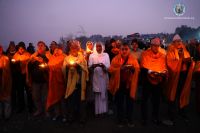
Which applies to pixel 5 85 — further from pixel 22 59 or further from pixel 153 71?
pixel 153 71

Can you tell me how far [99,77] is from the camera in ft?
25.2

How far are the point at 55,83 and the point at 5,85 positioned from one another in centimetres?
145

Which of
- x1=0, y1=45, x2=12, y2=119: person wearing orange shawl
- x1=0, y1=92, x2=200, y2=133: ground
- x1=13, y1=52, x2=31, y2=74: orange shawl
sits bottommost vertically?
x1=0, y1=92, x2=200, y2=133: ground

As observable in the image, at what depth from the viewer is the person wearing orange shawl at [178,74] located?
23.8ft


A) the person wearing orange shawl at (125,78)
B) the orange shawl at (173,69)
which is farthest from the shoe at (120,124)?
the orange shawl at (173,69)

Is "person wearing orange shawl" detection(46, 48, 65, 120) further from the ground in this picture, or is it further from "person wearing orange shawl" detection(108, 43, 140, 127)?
"person wearing orange shawl" detection(108, 43, 140, 127)

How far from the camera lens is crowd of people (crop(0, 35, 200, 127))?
709 cm

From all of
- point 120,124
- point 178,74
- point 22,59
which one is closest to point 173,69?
point 178,74

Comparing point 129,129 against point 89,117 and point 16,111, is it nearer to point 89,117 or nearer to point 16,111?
point 89,117

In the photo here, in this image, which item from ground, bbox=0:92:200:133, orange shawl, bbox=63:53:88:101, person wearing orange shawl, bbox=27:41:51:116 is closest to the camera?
ground, bbox=0:92:200:133

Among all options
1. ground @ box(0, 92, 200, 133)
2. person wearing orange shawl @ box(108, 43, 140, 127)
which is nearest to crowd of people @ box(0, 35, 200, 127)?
person wearing orange shawl @ box(108, 43, 140, 127)

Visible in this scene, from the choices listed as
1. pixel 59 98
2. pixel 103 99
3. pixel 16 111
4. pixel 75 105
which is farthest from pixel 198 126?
pixel 16 111

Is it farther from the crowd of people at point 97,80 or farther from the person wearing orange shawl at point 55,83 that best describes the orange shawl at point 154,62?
the person wearing orange shawl at point 55,83

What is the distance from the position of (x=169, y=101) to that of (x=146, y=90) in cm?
76
